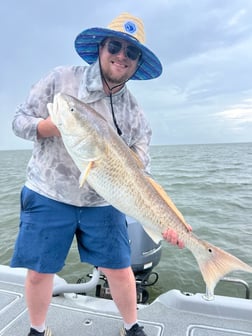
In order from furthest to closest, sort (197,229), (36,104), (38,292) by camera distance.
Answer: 1. (197,229)
2. (38,292)
3. (36,104)

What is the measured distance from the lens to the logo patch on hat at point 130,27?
7.42ft

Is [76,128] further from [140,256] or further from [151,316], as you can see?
[140,256]

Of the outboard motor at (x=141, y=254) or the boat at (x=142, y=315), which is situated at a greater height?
the outboard motor at (x=141, y=254)

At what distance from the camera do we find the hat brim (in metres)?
2.26

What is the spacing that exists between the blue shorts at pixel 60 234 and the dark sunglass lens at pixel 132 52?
107 cm

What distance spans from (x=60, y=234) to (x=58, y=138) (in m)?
0.66

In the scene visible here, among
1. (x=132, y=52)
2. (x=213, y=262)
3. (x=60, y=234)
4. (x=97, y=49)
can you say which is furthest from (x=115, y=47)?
(x=213, y=262)

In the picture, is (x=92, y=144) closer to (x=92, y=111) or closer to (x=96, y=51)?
(x=92, y=111)

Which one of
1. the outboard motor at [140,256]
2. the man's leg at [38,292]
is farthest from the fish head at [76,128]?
the outboard motor at [140,256]

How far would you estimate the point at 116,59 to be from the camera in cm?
226

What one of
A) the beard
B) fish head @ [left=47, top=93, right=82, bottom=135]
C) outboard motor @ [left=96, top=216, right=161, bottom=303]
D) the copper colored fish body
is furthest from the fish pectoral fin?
outboard motor @ [left=96, top=216, right=161, bottom=303]

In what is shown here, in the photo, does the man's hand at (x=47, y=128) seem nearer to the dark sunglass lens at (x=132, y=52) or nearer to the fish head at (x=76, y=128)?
the fish head at (x=76, y=128)

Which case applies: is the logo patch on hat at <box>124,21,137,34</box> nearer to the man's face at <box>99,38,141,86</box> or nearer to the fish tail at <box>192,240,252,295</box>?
the man's face at <box>99,38,141,86</box>

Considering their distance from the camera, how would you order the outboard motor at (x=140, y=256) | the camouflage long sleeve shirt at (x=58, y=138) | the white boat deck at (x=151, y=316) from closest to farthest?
the camouflage long sleeve shirt at (x=58, y=138)
the white boat deck at (x=151, y=316)
the outboard motor at (x=140, y=256)
